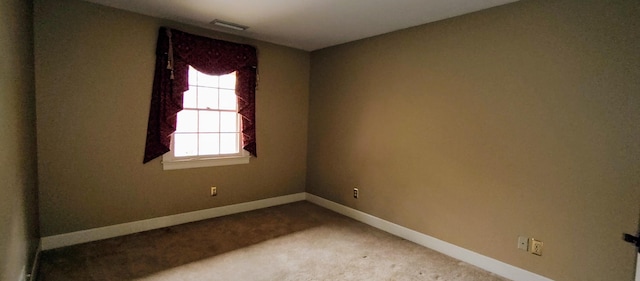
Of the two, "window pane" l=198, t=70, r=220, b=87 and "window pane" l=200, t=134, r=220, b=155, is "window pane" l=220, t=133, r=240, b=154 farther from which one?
"window pane" l=198, t=70, r=220, b=87

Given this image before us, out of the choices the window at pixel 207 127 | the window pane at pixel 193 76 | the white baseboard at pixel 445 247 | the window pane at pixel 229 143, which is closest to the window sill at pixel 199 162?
the window at pixel 207 127

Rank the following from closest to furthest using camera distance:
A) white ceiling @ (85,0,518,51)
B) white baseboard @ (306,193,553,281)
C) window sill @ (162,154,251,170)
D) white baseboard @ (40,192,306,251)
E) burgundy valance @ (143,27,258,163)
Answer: white baseboard @ (306,193,553,281) → white ceiling @ (85,0,518,51) → white baseboard @ (40,192,306,251) → burgundy valance @ (143,27,258,163) → window sill @ (162,154,251,170)

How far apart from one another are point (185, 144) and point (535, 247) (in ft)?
11.7

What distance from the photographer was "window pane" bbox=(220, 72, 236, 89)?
151 inches

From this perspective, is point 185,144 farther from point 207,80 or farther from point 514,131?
point 514,131

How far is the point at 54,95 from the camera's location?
8.98 feet

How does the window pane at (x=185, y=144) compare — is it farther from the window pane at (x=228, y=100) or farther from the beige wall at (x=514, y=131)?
the beige wall at (x=514, y=131)

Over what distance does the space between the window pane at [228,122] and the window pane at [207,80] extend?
1.23ft

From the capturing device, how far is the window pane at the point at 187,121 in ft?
11.5

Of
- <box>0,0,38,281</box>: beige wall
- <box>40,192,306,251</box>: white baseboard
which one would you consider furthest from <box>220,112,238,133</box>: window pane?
<box>0,0,38,281</box>: beige wall

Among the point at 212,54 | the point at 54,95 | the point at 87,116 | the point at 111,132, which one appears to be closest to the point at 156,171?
the point at 111,132

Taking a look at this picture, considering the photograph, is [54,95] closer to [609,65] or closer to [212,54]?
[212,54]

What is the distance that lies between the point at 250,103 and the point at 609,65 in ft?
11.2

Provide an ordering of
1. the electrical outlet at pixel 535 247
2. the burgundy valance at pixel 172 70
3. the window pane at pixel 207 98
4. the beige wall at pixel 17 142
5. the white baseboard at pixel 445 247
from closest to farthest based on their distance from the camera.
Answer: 1. the beige wall at pixel 17 142
2. the electrical outlet at pixel 535 247
3. the white baseboard at pixel 445 247
4. the burgundy valance at pixel 172 70
5. the window pane at pixel 207 98
